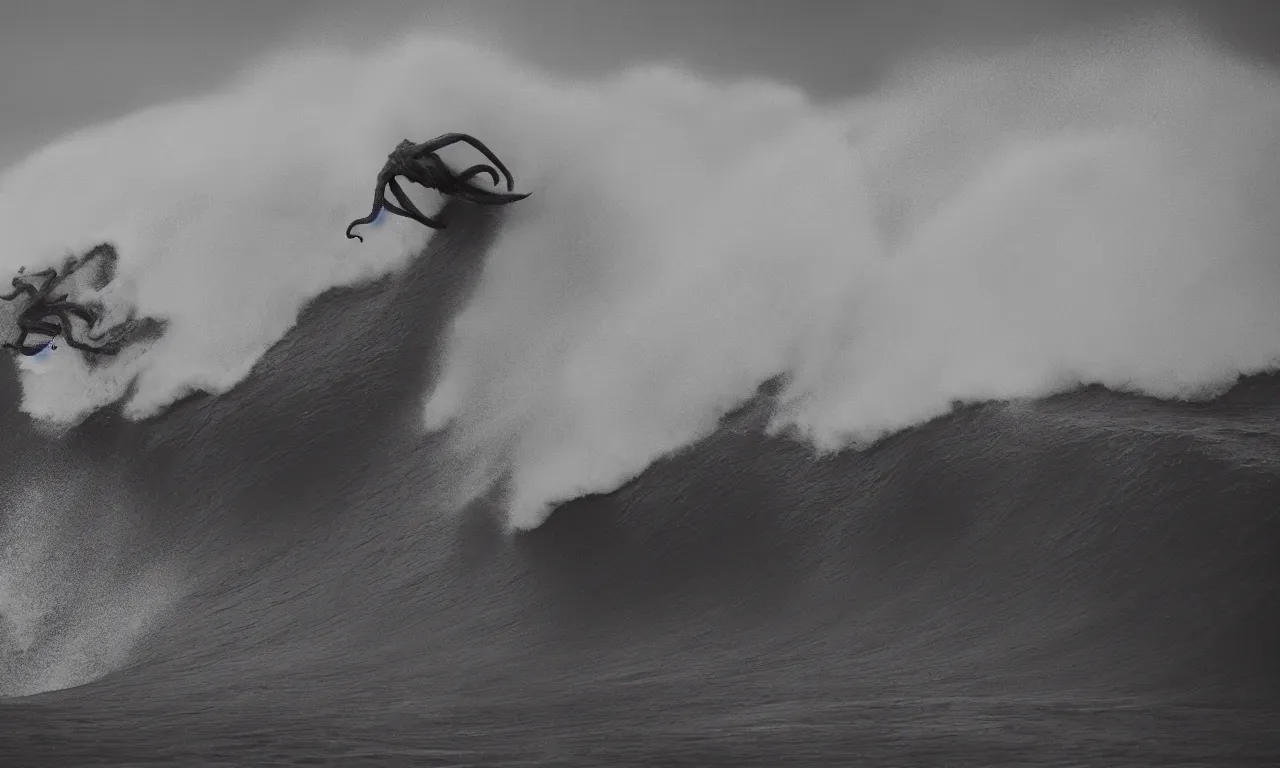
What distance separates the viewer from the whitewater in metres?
11.9

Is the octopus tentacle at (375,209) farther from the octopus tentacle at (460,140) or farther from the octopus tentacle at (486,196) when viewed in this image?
the octopus tentacle at (486,196)

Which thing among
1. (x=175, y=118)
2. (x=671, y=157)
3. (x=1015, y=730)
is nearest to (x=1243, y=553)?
(x=1015, y=730)

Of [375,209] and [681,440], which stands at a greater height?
[375,209]

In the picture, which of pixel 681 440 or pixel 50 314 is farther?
pixel 50 314

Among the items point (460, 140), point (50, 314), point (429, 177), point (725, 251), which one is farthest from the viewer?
point (50, 314)

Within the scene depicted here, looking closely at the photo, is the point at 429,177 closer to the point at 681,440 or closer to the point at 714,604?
the point at 681,440

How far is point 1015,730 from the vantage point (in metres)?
7.52

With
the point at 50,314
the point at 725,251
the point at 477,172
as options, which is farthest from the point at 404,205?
the point at 50,314

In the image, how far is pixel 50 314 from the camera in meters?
18.5

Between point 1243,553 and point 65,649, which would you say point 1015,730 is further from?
point 65,649

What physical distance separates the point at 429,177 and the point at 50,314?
21.3ft

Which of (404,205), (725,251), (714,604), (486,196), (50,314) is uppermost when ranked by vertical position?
(50,314)

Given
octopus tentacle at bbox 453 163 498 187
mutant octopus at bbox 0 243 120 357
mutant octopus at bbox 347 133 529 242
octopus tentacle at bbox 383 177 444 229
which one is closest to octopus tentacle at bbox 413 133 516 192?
mutant octopus at bbox 347 133 529 242

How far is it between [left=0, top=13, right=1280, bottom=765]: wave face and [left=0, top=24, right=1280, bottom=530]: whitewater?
53mm
